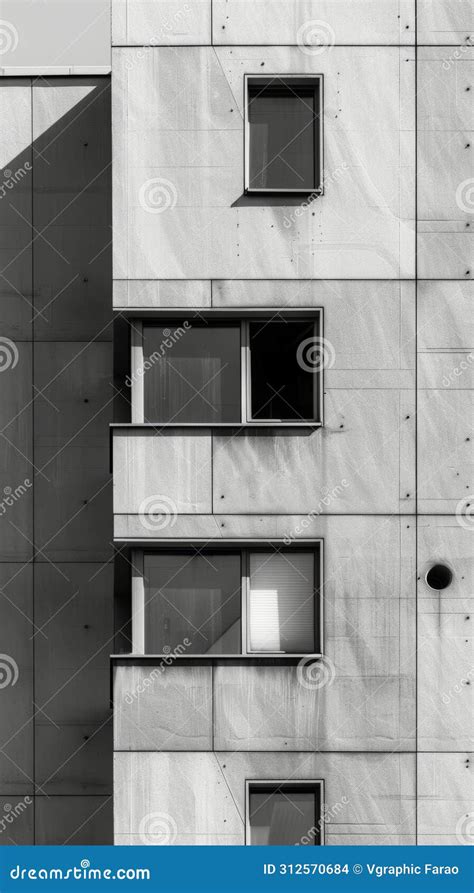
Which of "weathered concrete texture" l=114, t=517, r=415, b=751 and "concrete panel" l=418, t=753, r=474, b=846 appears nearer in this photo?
"weathered concrete texture" l=114, t=517, r=415, b=751

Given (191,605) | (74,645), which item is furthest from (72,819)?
(191,605)

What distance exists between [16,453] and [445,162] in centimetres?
815

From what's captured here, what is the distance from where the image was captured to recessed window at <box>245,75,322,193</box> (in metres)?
11.6

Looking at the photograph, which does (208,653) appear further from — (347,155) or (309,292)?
(347,155)

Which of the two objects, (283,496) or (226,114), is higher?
(226,114)

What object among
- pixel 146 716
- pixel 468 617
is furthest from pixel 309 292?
pixel 146 716

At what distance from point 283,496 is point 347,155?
511cm

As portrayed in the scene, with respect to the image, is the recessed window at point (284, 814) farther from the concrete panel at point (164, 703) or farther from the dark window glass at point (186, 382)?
the dark window glass at point (186, 382)

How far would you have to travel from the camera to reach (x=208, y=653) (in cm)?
1144

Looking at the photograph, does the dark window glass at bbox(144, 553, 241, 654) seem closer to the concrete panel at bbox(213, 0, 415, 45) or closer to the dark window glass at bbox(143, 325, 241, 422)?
the dark window glass at bbox(143, 325, 241, 422)

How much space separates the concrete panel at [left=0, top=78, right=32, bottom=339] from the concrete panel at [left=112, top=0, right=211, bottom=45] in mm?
2459

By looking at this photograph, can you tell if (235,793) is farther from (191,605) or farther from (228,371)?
(228,371)

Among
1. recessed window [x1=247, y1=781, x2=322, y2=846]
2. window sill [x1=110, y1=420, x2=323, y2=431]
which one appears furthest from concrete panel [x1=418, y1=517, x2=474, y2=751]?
window sill [x1=110, y1=420, x2=323, y2=431]

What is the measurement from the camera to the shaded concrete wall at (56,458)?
12.8 metres
